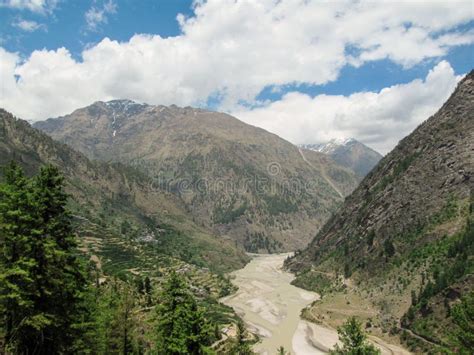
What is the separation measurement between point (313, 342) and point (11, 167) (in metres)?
94.3

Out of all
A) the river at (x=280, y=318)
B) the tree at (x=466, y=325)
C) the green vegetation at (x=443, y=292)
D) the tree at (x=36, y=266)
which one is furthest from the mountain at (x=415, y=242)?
the tree at (x=36, y=266)

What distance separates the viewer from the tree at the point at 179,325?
33.5 meters

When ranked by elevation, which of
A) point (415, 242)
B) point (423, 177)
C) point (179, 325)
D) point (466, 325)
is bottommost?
point (466, 325)

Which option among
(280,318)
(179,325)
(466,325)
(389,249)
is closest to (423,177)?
(389,249)

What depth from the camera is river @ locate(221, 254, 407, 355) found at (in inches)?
3974

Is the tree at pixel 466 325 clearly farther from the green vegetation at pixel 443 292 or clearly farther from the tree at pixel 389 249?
the tree at pixel 389 249

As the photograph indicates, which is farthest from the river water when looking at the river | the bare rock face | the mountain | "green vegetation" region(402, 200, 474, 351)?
the bare rock face

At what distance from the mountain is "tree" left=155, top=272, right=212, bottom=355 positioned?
221 feet

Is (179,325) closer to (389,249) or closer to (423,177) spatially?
(389,249)

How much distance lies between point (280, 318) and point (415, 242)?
163 ft

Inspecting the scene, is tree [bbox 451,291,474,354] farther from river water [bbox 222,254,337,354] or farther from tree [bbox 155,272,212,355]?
river water [bbox 222,254,337,354]

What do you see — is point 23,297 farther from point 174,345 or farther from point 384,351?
point 384,351

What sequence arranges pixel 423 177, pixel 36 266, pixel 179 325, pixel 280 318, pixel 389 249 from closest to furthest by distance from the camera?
pixel 36 266 → pixel 179 325 → pixel 280 318 → pixel 389 249 → pixel 423 177

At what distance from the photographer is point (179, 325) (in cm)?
3416
